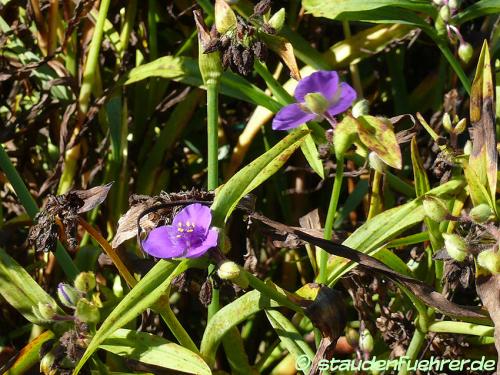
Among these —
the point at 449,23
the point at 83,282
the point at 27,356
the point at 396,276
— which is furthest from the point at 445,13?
the point at 27,356

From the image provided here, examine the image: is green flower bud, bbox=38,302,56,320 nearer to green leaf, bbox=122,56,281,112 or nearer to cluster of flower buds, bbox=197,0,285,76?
cluster of flower buds, bbox=197,0,285,76

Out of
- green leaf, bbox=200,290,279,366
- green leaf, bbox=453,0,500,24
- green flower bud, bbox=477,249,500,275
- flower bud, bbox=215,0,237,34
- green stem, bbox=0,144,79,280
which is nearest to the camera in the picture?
green flower bud, bbox=477,249,500,275

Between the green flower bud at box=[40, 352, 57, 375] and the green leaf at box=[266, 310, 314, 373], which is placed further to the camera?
the green leaf at box=[266, 310, 314, 373]

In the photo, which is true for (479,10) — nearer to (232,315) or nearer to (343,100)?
(343,100)

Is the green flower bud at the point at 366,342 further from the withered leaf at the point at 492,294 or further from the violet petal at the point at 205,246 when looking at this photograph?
the violet petal at the point at 205,246

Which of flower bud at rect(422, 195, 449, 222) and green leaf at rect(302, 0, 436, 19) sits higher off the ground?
green leaf at rect(302, 0, 436, 19)

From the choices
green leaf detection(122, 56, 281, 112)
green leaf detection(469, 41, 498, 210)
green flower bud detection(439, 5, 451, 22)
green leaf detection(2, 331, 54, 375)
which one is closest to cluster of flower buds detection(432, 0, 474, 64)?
green flower bud detection(439, 5, 451, 22)
